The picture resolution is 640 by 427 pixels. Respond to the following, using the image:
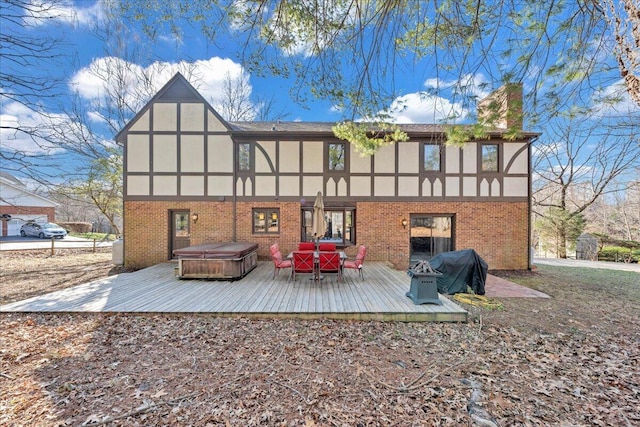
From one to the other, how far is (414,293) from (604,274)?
10.4 m

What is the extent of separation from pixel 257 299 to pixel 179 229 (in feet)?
21.1

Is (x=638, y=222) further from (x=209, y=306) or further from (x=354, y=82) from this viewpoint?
(x=209, y=306)

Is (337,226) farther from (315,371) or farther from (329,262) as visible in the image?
(315,371)

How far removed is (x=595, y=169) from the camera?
56.5ft

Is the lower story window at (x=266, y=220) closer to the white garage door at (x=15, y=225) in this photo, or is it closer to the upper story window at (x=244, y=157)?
the upper story window at (x=244, y=157)

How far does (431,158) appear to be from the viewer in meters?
10.3

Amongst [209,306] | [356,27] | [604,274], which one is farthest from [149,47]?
[604,274]

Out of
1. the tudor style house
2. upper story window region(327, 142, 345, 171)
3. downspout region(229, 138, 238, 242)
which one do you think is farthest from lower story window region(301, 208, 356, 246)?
downspout region(229, 138, 238, 242)

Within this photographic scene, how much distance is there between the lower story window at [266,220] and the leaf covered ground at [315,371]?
5514mm

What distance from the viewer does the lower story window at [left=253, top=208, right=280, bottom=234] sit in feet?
34.2

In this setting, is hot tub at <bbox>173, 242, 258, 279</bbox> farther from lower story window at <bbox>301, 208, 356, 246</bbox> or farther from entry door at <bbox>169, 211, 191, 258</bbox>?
lower story window at <bbox>301, 208, 356, 246</bbox>

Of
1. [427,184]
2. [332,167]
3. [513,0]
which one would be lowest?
[427,184]

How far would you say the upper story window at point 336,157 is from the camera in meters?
10.3

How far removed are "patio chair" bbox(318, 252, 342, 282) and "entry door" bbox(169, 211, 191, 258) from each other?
20.6 feet
